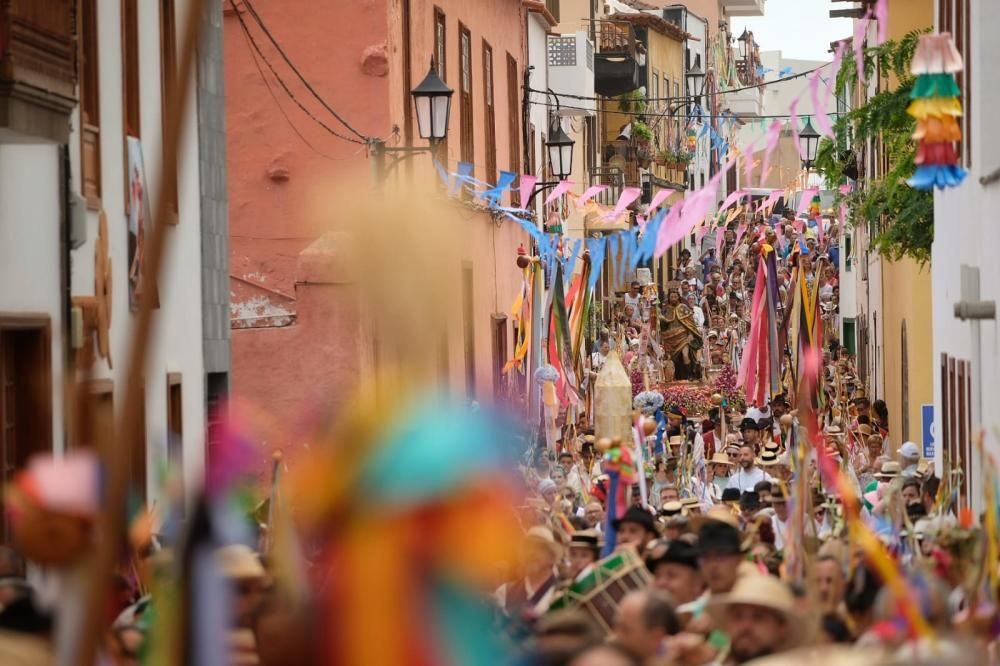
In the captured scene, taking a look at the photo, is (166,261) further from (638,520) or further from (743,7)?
(743,7)

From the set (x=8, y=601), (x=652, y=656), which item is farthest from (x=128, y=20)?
(x=652, y=656)

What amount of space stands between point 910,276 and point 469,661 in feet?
67.3

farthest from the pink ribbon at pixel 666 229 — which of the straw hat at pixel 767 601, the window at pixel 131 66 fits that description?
the straw hat at pixel 767 601

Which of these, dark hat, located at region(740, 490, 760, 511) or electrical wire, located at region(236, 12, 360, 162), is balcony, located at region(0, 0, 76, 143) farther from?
electrical wire, located at region(236, 12, 360, 162)

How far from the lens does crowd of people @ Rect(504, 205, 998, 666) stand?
6766 mm

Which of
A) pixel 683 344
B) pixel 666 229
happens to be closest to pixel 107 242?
pixel 666 229

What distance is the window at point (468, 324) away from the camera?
83.7 feet

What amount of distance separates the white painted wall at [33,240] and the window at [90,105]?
0.78m

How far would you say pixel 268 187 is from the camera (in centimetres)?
2066

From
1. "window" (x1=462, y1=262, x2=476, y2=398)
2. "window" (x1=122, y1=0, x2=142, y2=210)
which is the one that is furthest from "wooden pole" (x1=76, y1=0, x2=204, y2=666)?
"window" (x1=462, y1=262, x2=476, y2=398)

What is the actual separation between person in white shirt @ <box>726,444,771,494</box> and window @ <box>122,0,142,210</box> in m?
6.12

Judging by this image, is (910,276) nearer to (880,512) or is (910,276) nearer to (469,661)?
(880,512)

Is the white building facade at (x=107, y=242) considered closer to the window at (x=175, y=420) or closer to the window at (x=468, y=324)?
the window at (x=175, y=420)

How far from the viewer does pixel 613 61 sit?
49.9 meters
